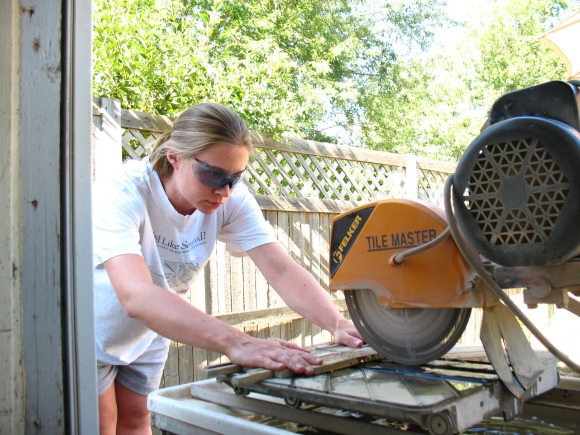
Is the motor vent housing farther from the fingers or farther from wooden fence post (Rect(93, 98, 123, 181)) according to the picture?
wooden fence post (Rect(93, 98, 123, 181))

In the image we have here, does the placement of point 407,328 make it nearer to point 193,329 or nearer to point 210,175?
point 193,329


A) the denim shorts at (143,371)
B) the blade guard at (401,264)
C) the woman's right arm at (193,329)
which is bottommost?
the denim shorts at (143,371)

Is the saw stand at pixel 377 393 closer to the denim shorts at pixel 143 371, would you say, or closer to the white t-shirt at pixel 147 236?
the white t-shirt at pixel 147 236

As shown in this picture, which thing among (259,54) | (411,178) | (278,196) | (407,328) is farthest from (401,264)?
(259,54)

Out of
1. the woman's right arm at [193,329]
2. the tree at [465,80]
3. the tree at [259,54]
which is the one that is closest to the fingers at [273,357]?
the woman's right arm at [193,329]

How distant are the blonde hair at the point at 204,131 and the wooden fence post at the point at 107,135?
153 centimetres

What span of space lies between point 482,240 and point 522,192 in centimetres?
13

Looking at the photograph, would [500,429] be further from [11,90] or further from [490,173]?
[11,90]

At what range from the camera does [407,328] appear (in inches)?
Result: 58.4

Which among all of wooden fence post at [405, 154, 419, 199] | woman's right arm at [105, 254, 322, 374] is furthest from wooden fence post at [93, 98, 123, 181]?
wooden fence post at [405, 154, 419, 199]

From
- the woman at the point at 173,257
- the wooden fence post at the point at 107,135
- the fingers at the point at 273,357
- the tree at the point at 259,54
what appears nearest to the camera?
the fingers at the point at 273,357

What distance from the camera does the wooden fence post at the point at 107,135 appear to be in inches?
134

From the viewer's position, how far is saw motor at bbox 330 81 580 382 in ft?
3.55

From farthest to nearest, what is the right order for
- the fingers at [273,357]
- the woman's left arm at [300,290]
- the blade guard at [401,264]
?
1. the woman's left arm at [300,290]
2. the fingers at [273,357]
3. the blade guard at [401,264]
